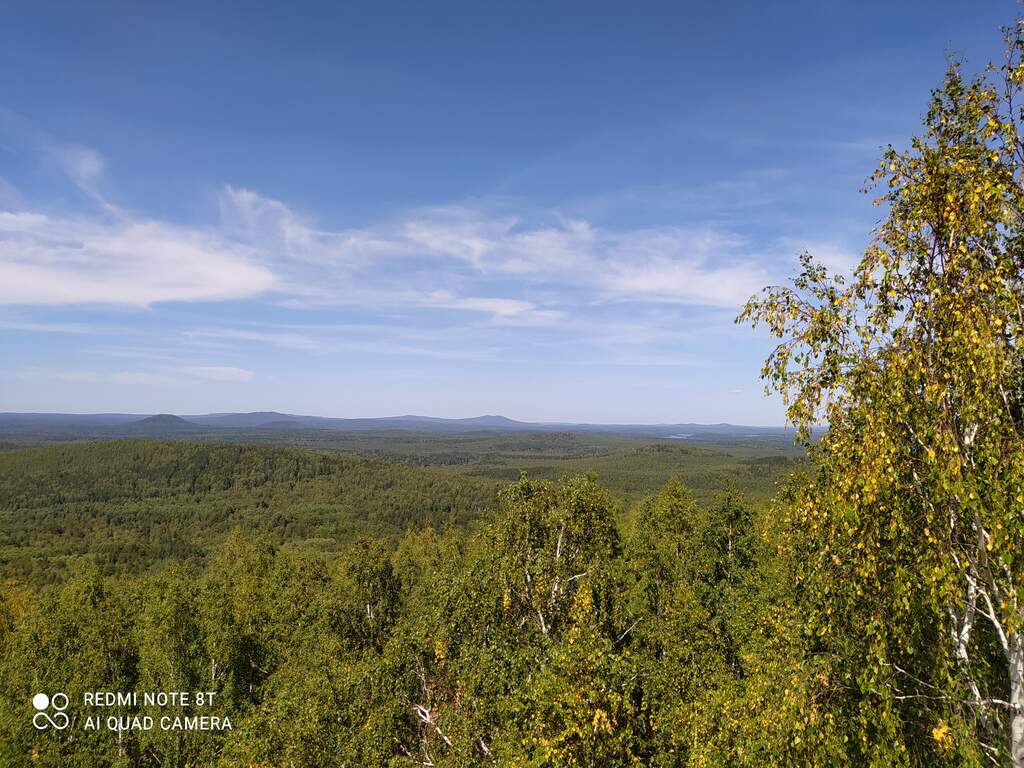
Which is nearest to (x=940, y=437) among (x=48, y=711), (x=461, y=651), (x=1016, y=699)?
(x=1016, y=699)

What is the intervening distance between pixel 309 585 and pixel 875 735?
54655mm

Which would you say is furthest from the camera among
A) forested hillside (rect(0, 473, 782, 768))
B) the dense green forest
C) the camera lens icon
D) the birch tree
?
the camera lens icon

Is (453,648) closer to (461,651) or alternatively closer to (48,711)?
(461,651)

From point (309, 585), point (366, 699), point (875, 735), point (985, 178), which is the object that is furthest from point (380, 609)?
point (985, 178)

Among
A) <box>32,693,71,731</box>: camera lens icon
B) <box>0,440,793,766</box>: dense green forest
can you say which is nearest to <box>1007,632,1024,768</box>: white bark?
<box>0,440,793,766</box>: dense green forest

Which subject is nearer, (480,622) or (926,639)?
(926,639)

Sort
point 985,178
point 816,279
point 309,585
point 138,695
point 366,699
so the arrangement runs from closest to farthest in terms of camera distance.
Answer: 1. point 985,178
2. point 816,279
3. point 366,699
4. point 138,695
5. point 309,585

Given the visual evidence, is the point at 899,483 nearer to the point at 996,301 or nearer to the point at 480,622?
the point at 996,301

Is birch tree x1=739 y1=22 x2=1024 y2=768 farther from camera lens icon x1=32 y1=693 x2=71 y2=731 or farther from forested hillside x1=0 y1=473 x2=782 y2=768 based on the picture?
camera lens icon x1=32 y1=693 x2=71 y2=731

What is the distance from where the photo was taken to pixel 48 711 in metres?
30.4

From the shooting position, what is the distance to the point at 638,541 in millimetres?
42438

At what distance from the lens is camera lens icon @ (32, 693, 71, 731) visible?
29.6 metres

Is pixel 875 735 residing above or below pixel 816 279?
below

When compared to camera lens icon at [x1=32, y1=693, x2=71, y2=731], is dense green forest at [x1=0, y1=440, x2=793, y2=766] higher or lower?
higher
